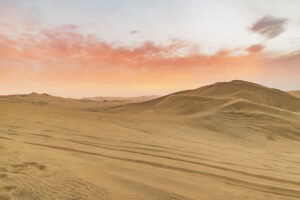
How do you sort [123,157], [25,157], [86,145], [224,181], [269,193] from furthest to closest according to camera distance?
[86,145] < [123,157] < [25,157] < [224,181] < [269,193]

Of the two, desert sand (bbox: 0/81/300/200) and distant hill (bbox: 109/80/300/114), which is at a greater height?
distant hill (bbox: 109/80/300/114)

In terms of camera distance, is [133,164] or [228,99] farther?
[228,99]

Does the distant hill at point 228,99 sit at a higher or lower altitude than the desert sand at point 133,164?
higher

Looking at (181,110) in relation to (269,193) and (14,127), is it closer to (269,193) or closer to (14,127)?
(14,127)

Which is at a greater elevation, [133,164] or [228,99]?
[228,99]

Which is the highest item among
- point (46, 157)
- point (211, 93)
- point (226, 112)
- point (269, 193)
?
point (211, 93)

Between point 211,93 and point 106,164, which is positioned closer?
point 106,164

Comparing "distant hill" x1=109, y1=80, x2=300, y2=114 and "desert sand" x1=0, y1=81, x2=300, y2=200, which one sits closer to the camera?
"desert sand" x1=0, y1=81, x2=300, y2=200

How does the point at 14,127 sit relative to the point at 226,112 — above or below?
below

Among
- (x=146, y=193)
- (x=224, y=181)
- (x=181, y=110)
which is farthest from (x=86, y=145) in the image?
(x=181, y=110)

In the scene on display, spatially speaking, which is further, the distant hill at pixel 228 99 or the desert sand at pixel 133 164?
the distant hill at pixel 228 99

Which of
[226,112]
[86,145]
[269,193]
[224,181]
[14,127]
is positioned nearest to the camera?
[269,193]

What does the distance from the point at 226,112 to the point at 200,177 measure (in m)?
7.95

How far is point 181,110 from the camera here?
13.3 metres
